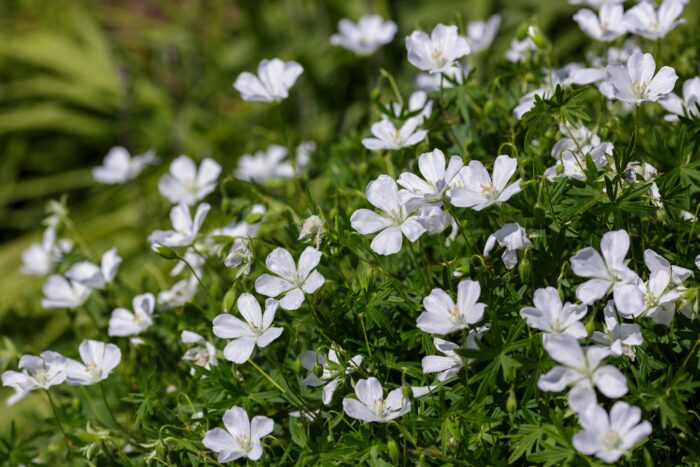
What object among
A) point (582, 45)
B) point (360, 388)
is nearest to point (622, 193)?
point (360, 388)

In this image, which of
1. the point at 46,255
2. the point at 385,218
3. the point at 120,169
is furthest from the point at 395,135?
the point at 46,255

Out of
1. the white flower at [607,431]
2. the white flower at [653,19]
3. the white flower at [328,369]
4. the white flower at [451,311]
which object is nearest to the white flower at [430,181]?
the white flower at [451,311]

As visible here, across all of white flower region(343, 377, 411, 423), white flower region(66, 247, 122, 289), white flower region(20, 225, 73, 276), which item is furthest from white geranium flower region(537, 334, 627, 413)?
white flower region(20, 225, 73, 276)

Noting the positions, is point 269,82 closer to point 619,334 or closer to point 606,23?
point 606,23

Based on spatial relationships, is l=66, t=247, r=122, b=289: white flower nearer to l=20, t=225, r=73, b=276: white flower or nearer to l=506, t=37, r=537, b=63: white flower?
l=20, t=225, r=73, b=276: white flower

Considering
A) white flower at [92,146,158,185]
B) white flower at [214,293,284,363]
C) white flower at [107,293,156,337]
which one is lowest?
white flower at [92,146,158,185]

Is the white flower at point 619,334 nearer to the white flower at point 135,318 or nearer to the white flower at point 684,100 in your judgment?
the white flower at point 684,100
